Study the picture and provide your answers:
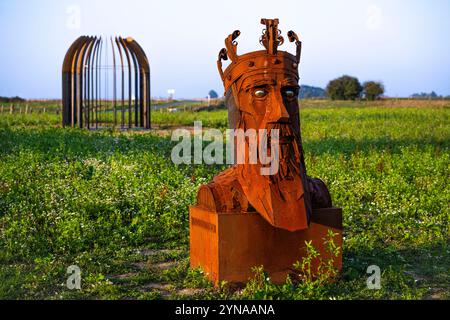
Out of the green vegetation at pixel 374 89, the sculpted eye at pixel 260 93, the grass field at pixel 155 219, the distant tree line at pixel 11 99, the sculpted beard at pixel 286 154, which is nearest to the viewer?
the sculpted beard at pixel 286 154

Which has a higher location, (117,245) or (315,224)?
(315,224)

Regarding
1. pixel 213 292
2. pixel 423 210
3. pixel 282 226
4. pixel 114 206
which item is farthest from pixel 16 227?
pixel 423 210

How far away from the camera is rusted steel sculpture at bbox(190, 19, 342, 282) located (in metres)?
6.59

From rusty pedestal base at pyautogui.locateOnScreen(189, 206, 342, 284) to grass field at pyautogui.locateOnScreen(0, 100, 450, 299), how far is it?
0.56 feet

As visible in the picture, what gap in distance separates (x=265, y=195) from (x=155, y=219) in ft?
12.4

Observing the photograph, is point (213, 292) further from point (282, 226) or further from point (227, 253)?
point (282, 226)

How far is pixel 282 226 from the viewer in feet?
21.4

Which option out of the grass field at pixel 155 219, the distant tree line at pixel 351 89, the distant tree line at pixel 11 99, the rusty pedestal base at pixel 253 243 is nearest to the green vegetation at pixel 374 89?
the distant tree line at pixel 351 89

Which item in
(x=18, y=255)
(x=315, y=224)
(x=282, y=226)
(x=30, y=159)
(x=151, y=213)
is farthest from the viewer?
(x=30, y=159)

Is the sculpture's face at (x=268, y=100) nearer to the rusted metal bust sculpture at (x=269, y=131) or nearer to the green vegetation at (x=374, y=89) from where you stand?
the rusted metal bust sculpture at (x=269, y=131)

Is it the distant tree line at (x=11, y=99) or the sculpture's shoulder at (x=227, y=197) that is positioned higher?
the distant tree line at (x=11, y=99)

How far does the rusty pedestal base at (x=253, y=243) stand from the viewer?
6613 mm

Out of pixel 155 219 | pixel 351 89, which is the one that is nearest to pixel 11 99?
pixel 351 89

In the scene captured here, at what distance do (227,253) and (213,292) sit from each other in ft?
1.36
